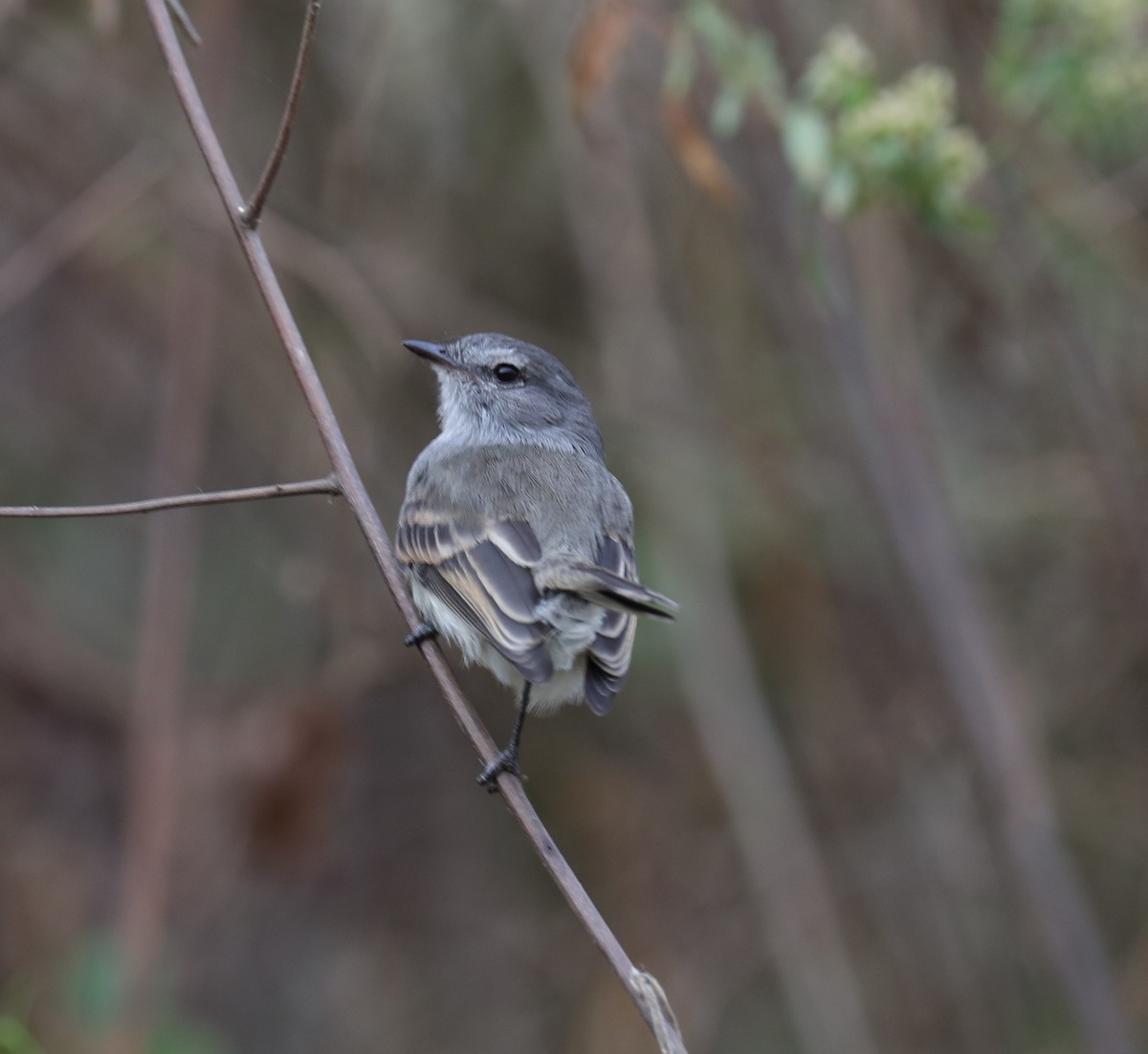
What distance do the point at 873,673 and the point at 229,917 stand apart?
277cm

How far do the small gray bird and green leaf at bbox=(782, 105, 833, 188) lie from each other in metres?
0.98

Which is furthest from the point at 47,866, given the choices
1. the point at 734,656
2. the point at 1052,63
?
the point at 1052,63

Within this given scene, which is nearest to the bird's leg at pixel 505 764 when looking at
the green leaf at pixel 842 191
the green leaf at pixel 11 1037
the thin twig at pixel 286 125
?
the green leaf at pixel 11 1037

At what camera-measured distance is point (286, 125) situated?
2.30 metres

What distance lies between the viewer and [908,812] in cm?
568

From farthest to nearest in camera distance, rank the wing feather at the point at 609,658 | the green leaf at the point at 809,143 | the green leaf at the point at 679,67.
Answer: the green leaf at the point at 679,67 → the green leaf at the point at 809,143 → the wing feather at the point at 609,658

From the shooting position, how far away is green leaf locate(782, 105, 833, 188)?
10.1 feet

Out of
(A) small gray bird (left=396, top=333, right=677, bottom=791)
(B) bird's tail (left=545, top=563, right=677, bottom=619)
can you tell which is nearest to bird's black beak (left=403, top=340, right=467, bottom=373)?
(A) small gray bird (left=396, top=333, right=677, bottom=791)

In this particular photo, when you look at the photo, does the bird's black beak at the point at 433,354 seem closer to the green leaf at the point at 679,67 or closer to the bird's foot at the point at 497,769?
the green leaf at the point at 679,67

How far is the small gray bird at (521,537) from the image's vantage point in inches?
119

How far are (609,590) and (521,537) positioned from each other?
553mm

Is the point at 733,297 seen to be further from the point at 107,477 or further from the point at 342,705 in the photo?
the point at 107,477

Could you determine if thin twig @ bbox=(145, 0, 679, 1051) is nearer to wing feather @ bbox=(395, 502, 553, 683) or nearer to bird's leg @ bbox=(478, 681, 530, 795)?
bird's leg @ bbox=(478, 681, 530, 795)

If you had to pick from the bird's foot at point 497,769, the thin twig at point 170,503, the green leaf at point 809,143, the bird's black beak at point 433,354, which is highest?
the bird's black beak at point 433,354
